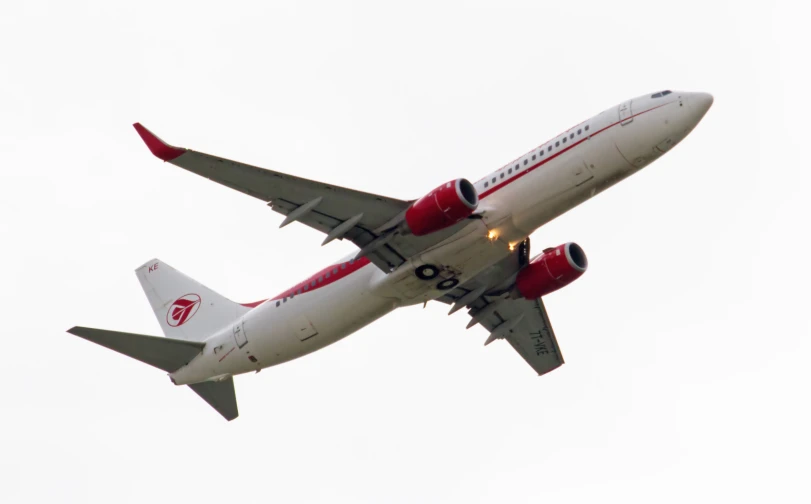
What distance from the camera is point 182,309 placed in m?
52.5

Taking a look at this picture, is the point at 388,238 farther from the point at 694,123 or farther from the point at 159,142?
the point at 694,123

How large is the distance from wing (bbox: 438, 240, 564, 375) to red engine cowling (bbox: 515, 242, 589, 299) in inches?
28.3

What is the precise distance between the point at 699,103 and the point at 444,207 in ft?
33.4

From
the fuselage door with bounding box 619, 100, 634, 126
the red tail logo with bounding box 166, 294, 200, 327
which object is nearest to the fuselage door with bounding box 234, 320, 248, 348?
the red tail logo with bounding box 166, 294, 200, 327

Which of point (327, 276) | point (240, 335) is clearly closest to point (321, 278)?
point (327, 276)

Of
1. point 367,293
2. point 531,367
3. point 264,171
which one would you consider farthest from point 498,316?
point 264,171

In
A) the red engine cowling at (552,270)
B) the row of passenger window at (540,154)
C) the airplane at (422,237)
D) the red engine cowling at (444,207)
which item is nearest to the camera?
the red engine cowling at (444,207)

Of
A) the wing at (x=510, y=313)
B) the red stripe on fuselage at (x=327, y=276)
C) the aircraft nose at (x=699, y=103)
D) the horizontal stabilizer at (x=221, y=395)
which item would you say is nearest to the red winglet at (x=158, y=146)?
the red stripe on fuselage at (x=327, y=276)

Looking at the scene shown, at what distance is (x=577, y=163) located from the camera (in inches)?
1655

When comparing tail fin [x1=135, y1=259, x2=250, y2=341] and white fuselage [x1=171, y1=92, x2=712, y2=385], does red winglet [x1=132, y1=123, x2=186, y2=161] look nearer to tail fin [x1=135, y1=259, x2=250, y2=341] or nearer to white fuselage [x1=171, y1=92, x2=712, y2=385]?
white fuselage [x1=171, y1=92, x2=712, y2=385]

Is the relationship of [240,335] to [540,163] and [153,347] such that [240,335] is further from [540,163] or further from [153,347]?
[540,163]

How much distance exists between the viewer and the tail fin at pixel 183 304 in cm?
5056

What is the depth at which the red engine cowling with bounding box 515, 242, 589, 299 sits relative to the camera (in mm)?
46250

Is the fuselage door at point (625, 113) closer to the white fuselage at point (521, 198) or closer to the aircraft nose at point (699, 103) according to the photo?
the white fuselage at point (521, 198)
